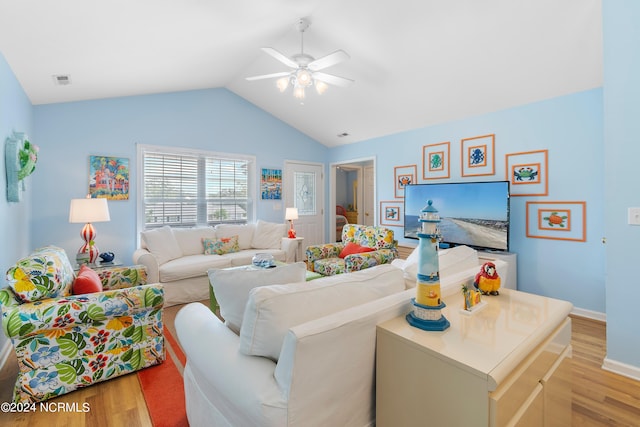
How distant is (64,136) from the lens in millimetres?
3695

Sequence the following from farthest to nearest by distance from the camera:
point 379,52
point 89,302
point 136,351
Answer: point 379,52 → point 136,351 → point 89,302

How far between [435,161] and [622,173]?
2.45 meters

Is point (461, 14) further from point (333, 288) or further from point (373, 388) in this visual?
point (373, 388)

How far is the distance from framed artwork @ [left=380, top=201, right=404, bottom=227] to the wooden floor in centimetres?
298

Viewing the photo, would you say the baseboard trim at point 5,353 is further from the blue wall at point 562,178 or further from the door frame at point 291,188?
the blue wall at point 562,178

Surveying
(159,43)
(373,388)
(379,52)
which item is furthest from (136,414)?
(379,52)

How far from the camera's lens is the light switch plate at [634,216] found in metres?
1.98

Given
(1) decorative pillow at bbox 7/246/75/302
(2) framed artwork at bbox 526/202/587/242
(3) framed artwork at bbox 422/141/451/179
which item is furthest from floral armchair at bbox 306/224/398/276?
(1) decorative pillow at bbox 7/246/75/302

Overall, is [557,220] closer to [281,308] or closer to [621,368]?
[621,368]

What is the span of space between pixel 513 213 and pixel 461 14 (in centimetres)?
234

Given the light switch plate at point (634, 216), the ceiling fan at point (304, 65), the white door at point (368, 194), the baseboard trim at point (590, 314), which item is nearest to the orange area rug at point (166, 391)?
the ceiling fan at point (304, 65)

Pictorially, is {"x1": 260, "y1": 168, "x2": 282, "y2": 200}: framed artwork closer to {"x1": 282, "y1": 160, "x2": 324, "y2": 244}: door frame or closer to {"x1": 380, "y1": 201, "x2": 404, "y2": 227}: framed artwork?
{"x1": 282, "y1": 160, "x2": 324, "y2": 244}: door frame

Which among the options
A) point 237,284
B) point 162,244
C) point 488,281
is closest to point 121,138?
point 162,244

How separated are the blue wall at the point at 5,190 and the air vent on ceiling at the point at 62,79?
0.29 meters
